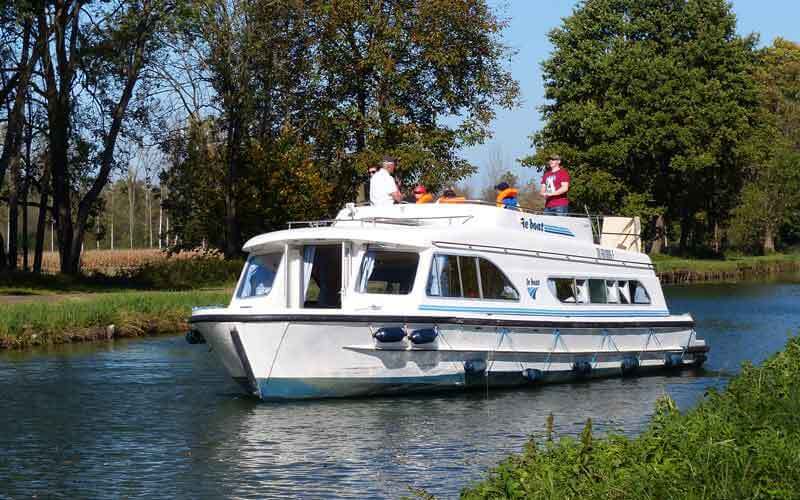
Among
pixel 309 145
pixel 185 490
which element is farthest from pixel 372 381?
pixel 309 145

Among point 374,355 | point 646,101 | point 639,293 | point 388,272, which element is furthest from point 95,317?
point 646,101

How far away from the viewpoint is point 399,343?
19656 millimetres

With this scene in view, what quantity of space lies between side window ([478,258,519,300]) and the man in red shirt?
294 centimetres

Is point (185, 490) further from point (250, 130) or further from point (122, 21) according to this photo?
point (250, 130)

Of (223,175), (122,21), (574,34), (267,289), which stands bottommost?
(267,289)

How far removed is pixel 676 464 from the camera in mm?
9883

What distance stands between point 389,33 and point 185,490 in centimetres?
3699

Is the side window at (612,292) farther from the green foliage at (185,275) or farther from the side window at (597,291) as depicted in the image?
the green foliage at (185,275)

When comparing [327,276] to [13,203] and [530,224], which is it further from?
[13,203]

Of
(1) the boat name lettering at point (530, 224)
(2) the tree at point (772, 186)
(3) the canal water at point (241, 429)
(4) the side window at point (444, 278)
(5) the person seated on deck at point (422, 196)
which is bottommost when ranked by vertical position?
(3) the canal water at point (241, 429)

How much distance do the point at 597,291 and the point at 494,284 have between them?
3.35 metres

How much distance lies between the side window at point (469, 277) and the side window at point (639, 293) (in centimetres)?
524

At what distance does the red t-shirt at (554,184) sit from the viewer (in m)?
24.3

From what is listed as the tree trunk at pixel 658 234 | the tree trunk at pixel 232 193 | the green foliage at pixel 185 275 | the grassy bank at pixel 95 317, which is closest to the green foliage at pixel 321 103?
the tree trunk at pixel 232 193
